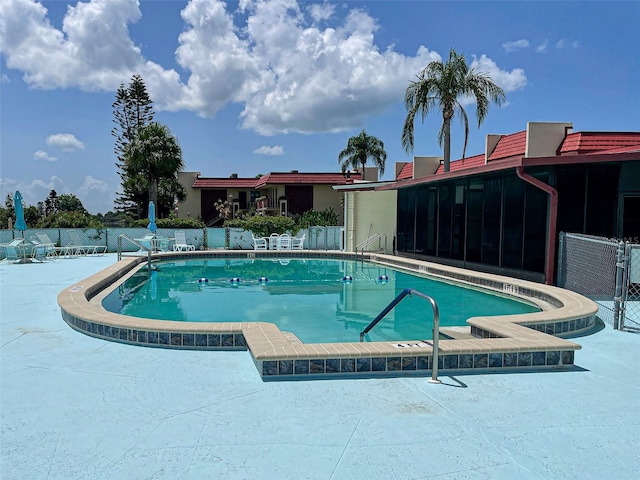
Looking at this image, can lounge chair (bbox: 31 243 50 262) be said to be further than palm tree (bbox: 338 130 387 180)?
No

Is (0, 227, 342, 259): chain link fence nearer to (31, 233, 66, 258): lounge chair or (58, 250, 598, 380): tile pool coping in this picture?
(31, 233, 66, 258): lounge chair

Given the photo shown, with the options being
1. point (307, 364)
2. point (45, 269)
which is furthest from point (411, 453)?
point (45, 269)

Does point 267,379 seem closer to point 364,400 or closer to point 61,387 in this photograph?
point 364,400

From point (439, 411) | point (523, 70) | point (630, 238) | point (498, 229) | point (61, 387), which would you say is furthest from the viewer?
point (523, 70)

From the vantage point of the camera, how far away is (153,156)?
92.3ft

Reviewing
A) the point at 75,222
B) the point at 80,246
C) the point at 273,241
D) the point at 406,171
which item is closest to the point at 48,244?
the point at 80,246

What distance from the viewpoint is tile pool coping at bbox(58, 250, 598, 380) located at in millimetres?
4305

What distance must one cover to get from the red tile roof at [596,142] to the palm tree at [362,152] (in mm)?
18237

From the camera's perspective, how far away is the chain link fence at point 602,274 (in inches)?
255

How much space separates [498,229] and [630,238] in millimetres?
2822

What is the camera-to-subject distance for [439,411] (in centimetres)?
355

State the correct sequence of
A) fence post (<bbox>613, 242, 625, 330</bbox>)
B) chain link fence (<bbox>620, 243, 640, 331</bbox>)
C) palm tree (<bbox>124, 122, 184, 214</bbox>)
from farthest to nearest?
1. palm tree (<bbox>124, 122, 184, 214</bbox>)
2. chain link fence (<bbox>620, 243, 640, 331</bbox>)
3. fence post (<bbox>613, 242, 625, 330</bbox>)

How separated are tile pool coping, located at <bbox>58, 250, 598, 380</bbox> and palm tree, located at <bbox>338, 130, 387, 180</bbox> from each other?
88.2 ft

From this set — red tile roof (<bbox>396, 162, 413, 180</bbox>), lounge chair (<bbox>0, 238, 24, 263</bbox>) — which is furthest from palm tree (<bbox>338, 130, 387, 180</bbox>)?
lounge chair (<bbox>0, 238, 24, 263</bbox>)
